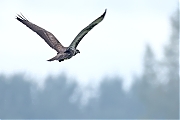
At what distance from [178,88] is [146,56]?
5.61 metres

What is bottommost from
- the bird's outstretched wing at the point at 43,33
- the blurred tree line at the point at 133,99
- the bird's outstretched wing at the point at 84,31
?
the bird's outstretched wing at the point at 84,31

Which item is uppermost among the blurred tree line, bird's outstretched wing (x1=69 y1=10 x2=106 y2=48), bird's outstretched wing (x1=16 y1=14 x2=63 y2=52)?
the blurred tree line

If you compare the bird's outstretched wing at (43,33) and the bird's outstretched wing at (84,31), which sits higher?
the bird's outstretched wing at (43,33)

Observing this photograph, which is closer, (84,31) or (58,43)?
(84,31)

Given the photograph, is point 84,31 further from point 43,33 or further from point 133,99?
point 133,99

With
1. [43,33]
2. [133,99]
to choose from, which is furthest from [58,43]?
[133,99]

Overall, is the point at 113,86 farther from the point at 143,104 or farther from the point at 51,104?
the point at 51,104

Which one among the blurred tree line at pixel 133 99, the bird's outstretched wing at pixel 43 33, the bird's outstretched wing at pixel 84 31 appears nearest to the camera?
the bird's outstretched wing at pixel 84 31

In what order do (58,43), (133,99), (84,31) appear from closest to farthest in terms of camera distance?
(84,31)
(58,43)
(133,99)

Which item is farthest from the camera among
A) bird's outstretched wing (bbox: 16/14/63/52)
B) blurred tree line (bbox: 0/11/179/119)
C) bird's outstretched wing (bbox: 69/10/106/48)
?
blurred tree line (bbox: 0/11/179/119)

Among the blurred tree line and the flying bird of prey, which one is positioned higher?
the blurred tree line

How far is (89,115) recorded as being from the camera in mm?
36375

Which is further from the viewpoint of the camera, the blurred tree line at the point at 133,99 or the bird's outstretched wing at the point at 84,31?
the blurred tree line at the point at 133,99

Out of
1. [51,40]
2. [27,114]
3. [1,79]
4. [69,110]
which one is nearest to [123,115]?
[69,110]
